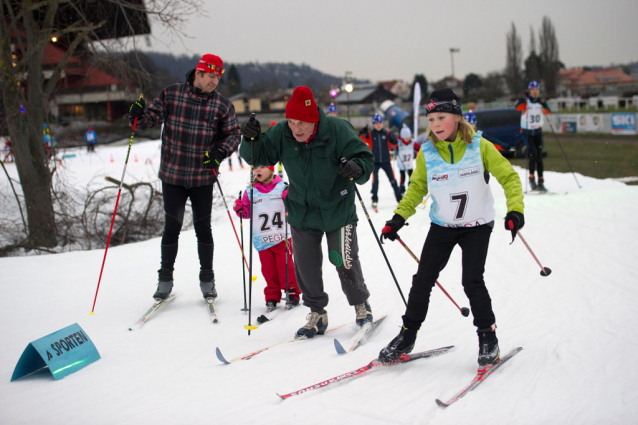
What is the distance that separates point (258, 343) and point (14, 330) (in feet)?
6.52

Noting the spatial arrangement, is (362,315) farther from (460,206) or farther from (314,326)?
(460,206)

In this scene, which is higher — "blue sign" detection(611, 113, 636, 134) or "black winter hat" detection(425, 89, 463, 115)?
"black winter hat" detection(425, 89, 463, 115)

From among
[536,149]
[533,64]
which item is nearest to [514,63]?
[533,64]

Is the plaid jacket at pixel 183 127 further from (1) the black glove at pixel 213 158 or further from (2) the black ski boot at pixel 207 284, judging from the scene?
(2) the black ski boot at pixel 207 284

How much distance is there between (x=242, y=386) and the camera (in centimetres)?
272

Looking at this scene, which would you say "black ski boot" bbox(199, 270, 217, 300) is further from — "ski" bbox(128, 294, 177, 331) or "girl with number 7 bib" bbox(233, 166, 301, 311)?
"girl with number 7 bib" bbox(233, 166, 301, 311)

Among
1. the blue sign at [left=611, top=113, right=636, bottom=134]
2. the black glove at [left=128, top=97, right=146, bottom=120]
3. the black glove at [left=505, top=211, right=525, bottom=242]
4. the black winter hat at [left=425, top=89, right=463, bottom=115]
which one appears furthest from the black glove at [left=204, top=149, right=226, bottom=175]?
the blue sign at [left=611, top=113, right=636, bottom=134]

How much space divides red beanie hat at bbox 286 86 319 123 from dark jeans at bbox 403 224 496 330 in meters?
1.08

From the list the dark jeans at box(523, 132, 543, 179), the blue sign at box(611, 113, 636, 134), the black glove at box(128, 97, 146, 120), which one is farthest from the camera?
the blue sign at box(611, 113, 636, 134)

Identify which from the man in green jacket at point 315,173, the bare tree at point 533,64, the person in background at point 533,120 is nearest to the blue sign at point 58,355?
the man in green jacket at point 315,173

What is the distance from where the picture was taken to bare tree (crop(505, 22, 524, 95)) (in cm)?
5216

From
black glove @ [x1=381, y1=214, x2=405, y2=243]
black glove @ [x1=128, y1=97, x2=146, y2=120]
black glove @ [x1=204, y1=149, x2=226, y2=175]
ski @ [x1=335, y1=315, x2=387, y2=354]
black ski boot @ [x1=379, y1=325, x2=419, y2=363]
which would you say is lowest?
ski @ [x1=335, y1=315, x2=387, y2=354]

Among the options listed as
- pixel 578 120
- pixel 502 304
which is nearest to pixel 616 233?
pixel 502 304

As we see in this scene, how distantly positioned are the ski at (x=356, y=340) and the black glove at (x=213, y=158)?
181 centimetres
